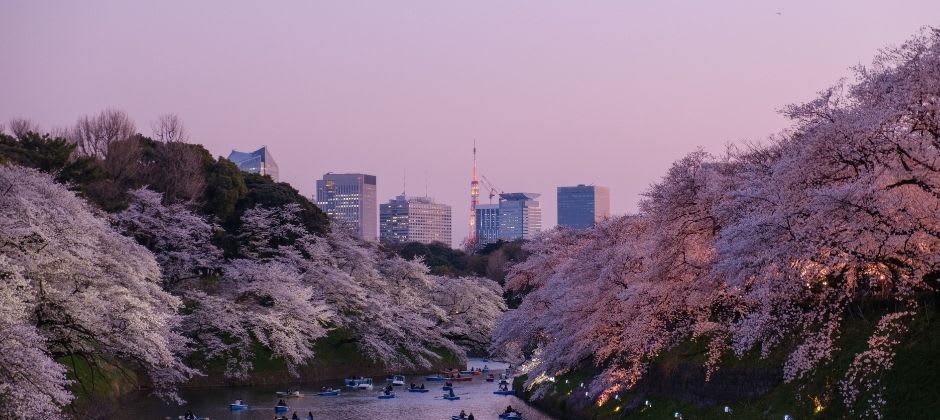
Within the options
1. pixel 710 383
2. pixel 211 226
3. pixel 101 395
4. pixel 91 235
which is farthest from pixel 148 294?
pixel 211 226

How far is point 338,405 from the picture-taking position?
4938 cm

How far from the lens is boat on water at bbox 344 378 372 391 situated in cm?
5772

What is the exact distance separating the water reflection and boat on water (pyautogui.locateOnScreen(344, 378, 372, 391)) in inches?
28.6

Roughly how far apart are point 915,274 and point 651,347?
50.5ft

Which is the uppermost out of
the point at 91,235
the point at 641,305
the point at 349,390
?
the point at 91,235

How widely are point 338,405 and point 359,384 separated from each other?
→ 28.3 feet

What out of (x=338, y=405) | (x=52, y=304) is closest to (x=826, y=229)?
(x=52, y=304)

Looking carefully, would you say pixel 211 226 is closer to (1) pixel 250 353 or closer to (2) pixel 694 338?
(1) pixel 250 353

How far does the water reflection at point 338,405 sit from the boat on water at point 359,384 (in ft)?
2.39

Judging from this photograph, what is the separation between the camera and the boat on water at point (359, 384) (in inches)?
2272

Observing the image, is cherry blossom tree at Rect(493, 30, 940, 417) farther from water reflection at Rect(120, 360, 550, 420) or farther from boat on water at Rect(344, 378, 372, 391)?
boat on water at Rect(344, 378, 372, 391)

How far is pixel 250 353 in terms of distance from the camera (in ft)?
190

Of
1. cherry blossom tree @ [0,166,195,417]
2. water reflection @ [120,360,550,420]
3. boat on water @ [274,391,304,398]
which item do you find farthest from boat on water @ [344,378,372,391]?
cherry blossom tree @ [0,166,195,417]

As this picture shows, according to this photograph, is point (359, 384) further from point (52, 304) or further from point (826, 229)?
point (826, 229)
